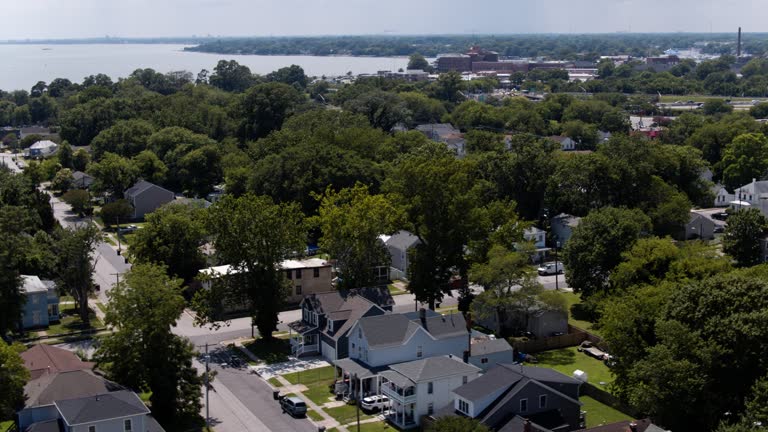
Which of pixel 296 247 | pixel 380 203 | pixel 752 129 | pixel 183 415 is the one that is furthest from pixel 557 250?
pixel 752 129

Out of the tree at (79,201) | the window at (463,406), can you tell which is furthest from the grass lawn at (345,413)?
the tree at (79,201)

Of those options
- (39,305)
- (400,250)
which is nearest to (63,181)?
(39,305)

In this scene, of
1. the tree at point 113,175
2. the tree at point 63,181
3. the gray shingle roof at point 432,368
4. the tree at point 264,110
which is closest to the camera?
the gray shingle roof at point 432,368

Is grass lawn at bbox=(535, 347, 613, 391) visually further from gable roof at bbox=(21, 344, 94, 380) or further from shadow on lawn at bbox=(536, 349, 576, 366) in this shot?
gable roof at bbox=(21, 344, 94, 380)

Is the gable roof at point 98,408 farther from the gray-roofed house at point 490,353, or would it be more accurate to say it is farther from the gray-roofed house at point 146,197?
the gray-roofed house at point 146,197

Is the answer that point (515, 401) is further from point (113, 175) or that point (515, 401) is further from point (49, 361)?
point (113, 175)

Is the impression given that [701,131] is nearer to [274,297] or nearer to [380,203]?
[380,203]
